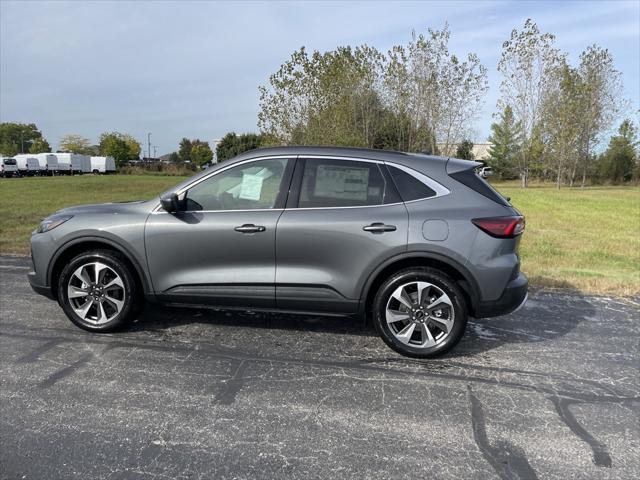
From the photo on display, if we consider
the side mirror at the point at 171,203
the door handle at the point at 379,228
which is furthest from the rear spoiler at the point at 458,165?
the side mirror at the point at 171,203

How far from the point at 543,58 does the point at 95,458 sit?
43.7m

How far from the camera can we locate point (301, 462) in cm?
262

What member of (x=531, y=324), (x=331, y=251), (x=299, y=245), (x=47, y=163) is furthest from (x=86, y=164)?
(x=531, y=324)

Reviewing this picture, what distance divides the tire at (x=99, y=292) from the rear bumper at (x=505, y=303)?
296cm

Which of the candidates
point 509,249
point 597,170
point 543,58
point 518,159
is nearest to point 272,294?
point 509,249

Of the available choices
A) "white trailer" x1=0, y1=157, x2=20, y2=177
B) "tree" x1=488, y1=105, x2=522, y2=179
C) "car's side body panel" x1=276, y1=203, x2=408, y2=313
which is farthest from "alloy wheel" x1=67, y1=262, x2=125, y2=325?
"tree" x1=488, y1=105, x2=522, y2=179

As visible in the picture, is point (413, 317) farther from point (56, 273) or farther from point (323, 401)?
point (56, 273)

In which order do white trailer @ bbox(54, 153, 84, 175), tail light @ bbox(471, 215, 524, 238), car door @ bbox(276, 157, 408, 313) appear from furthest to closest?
white trailer @ bbox(54, 153, 84, 175)
car door @ bbox(276, 157, 408, 313)
tail light @ bbox(471, 215, 524, 238)

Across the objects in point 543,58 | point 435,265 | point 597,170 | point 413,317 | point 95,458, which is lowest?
point 95,458

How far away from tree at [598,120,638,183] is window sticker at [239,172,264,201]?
56.8 metres

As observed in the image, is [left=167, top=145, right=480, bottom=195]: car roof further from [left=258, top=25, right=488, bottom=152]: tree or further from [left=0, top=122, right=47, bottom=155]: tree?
[left=0, top=122, right=47, bottom=155]: tree

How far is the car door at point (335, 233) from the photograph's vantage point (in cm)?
393

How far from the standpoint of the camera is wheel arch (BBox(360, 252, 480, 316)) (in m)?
3.87

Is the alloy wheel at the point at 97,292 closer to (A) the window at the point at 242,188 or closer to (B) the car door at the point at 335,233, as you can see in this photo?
(A) the window at the point at 242,188
